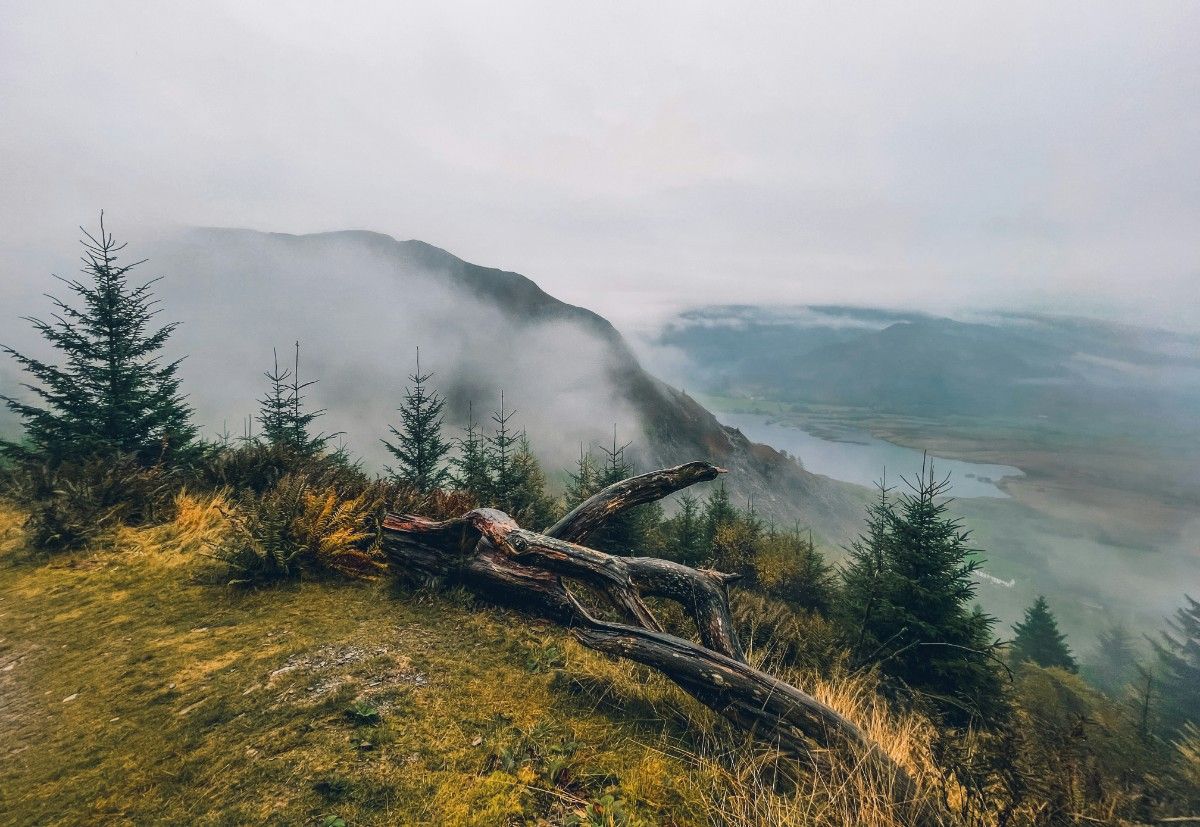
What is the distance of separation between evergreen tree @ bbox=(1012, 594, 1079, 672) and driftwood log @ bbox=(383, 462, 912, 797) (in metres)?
48.8

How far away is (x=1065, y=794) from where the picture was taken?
2.84m

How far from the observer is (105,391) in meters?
9.84

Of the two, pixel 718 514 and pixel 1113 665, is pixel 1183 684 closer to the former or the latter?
pixel 1113 665

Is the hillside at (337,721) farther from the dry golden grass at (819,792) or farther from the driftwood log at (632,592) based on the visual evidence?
the driftwood log at (632,592)

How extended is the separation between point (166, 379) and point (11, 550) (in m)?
6.60

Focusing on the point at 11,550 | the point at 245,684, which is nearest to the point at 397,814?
the point at 245,684

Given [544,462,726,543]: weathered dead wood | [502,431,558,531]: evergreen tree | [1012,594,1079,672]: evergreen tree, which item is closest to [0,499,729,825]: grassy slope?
[544,462,726,543]: weathered dead wood

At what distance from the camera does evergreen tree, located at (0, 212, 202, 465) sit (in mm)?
9234

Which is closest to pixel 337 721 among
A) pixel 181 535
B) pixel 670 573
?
pixel 670 573

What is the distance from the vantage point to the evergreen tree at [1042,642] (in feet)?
131

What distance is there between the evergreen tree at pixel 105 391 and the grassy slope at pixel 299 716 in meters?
5.38

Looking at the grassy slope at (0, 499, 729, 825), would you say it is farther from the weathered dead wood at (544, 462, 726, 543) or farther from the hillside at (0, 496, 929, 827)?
the weathered dead wood at (544, 462, 726, 543)

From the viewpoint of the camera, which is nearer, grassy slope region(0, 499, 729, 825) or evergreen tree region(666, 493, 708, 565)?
grassy slope region(0, 499, 729, 825)

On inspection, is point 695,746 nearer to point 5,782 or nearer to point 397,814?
point 397,814
